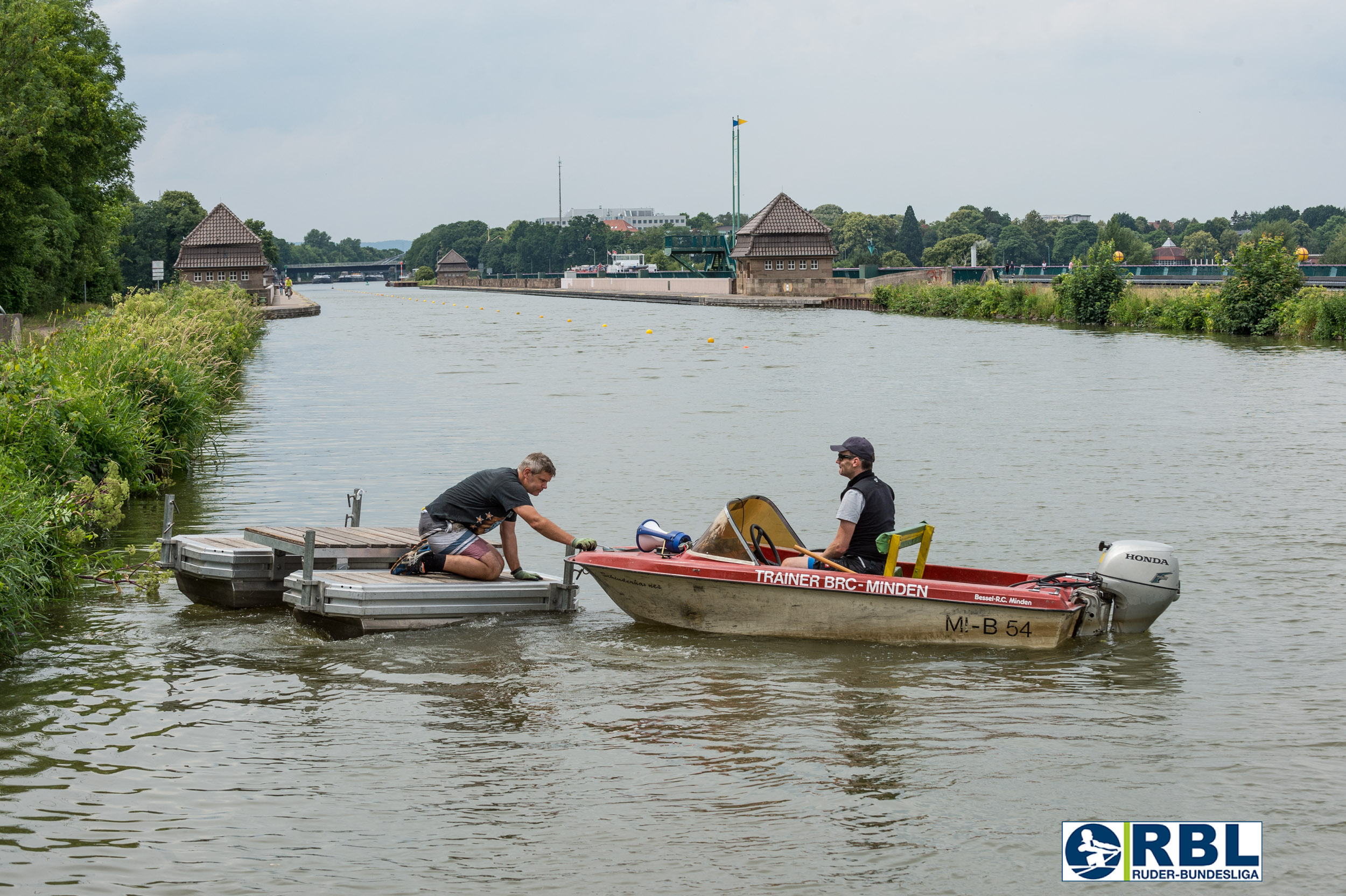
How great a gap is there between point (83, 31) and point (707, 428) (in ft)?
137

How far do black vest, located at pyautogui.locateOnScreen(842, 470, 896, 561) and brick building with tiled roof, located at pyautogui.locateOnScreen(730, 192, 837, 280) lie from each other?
333 feet

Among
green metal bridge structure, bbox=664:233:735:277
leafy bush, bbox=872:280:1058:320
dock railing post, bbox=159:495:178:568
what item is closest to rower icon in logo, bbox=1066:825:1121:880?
dock railing post, bbox=159:495:178:568

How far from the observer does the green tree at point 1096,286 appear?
200ft

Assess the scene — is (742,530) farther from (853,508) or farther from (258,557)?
(258,557)

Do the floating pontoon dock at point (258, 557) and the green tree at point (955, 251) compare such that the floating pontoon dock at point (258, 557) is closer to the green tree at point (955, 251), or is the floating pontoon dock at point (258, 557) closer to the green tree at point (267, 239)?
the green tree at point (267, 239)

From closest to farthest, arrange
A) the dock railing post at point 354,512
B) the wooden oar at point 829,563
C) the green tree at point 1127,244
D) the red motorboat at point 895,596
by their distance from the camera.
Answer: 1. the red motorboat at point 895,596
2. the wooden oar at point 829,563
3. the dock railing post at point 354,512
4. the green tree at point 1127,244

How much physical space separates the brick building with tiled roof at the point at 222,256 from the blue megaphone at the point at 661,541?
324 feet

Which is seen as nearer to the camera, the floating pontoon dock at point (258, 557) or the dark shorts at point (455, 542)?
the dark shorts at point (455, 542)

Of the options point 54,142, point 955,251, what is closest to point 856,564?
point 54,142

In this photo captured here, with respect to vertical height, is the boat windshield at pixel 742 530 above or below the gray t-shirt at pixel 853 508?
below

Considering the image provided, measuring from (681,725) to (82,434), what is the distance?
9.51m

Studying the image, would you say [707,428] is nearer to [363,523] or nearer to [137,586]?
[363,523]

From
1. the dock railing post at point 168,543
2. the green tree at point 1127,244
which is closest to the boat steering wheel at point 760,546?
the dock railing post at point 168,543

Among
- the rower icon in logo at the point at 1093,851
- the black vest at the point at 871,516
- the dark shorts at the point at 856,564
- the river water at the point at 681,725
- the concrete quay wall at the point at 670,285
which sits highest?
the concrete quay wall at the point at 670,285
